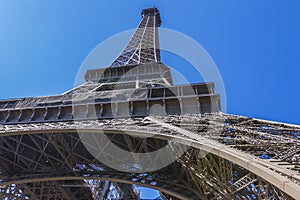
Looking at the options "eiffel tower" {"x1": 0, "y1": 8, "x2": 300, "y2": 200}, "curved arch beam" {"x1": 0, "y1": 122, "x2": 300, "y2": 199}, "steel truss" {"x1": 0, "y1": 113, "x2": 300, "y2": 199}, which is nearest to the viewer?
"curved arch beam" {"x1": 0, "y1": 122, "x2": 300, "y2": 199}

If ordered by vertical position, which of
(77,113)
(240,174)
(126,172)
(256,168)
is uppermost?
(77,113)

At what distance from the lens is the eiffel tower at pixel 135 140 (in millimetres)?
10523

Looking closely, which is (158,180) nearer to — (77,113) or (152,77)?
(77,113)

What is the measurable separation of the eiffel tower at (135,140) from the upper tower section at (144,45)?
9.44m

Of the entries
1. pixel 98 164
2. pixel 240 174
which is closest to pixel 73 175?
pixel 98 164

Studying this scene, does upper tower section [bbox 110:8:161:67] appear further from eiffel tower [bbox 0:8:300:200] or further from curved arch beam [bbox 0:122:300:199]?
curved arch beam [bbox 0:122:300:199]

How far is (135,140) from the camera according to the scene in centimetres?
1772

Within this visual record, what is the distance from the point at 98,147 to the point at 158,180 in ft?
15.1

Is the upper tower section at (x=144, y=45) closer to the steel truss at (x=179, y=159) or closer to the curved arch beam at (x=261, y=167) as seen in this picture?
the steel truss at (x=179, y=159)

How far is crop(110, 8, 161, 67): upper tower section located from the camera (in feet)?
113

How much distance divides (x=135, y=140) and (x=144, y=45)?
76.4ft

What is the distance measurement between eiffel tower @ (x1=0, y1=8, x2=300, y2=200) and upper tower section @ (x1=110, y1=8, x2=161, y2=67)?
9.44 meters

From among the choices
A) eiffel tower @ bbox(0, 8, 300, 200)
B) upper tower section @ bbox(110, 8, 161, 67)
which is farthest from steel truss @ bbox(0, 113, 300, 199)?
upper tower section @ bbox(110, 8, 161, 67)

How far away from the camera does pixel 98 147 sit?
1827cm
